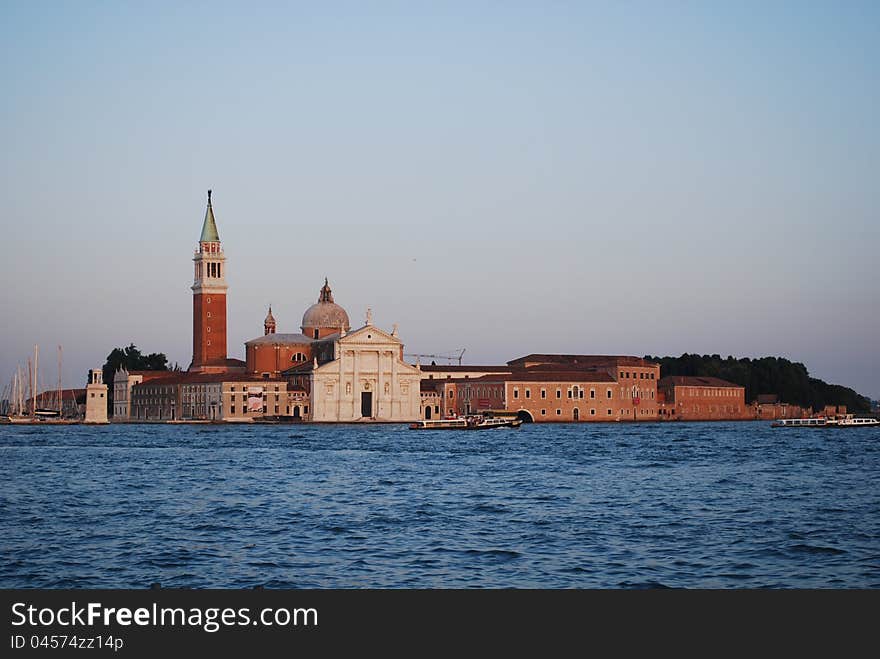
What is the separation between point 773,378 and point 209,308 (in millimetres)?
43490

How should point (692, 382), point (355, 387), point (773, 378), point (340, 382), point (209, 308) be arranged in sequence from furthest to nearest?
point (773, 378) < point (692, 382) < point (209, 308) < point (355, 387) < point (340, 382)

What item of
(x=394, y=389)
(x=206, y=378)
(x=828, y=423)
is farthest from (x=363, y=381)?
(x=828, y=423)

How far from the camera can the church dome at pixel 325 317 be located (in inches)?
3693

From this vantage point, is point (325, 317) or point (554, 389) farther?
point (325, 317)

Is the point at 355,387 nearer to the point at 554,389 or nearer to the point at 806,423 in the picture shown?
the point at 554,389

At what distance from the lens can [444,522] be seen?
66.2 feet

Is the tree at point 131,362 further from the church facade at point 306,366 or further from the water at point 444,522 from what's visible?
the water at point 444,522

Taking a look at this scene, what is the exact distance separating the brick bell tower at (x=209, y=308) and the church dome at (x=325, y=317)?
6156 millimetres

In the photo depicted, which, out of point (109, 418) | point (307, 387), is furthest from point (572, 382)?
point (109, 418)

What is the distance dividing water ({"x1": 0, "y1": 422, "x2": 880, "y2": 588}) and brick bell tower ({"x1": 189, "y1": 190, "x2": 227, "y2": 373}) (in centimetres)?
5072

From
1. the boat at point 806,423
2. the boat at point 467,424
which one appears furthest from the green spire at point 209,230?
the boat at point 806,423

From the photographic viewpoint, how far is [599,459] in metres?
38.3

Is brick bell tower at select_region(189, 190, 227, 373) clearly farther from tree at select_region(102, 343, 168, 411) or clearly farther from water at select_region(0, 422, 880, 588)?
water at select_region(0, 422, 880, 588)

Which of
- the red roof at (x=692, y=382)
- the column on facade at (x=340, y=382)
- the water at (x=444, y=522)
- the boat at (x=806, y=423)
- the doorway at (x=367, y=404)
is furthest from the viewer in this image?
the red roof at (x=692, y=382)
